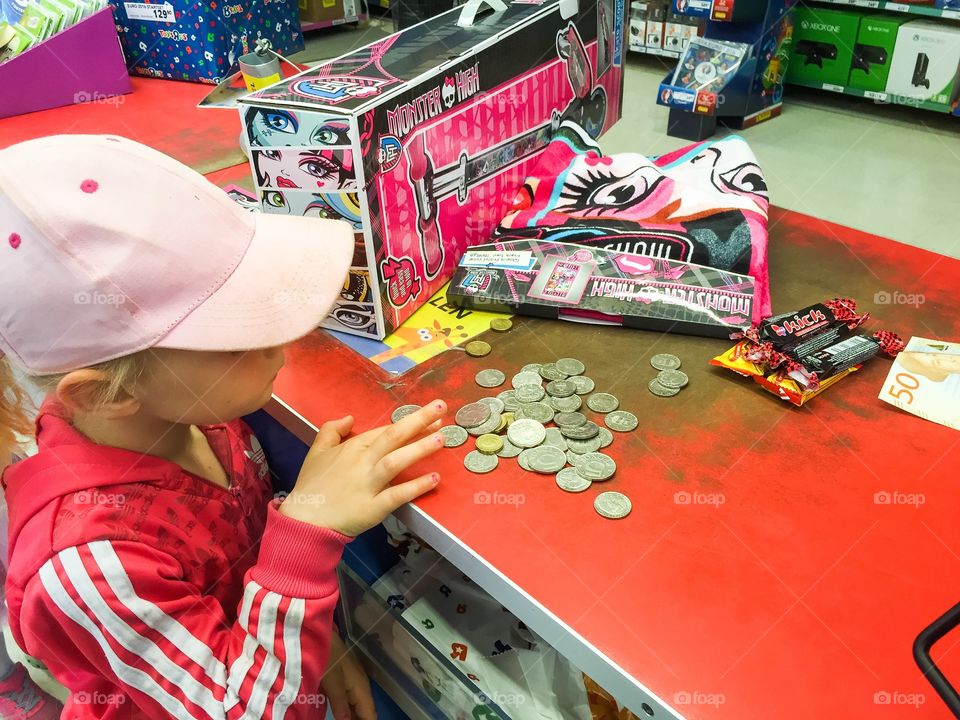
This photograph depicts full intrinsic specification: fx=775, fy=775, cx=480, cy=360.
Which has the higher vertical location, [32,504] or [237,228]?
[237,228]

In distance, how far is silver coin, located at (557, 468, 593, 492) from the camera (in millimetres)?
898

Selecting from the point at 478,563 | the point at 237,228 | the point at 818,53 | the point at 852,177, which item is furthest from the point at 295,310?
the point at 818,53

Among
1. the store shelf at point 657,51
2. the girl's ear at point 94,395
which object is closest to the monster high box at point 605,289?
the girl's ear at point 94,395

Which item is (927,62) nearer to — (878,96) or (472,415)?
(878,96)

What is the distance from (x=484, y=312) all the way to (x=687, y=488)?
0.46 meters

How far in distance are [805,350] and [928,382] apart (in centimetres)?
16

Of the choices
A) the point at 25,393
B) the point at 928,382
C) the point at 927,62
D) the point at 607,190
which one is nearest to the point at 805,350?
the point at 928,382

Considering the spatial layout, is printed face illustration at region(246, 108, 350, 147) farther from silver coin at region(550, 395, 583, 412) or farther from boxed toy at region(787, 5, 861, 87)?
boxed toy at region(787, 5, 861, 87)

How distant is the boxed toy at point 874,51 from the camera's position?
3.46 m

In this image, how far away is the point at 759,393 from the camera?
103cm

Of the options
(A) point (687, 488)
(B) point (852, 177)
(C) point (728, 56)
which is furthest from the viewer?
(C) point (728, 56)

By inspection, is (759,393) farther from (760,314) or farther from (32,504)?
(32,504)

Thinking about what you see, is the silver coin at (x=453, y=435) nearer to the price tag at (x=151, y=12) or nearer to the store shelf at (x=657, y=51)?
the price tag at (x=151, y=12)

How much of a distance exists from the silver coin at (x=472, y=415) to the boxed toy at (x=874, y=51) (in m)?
3.38
